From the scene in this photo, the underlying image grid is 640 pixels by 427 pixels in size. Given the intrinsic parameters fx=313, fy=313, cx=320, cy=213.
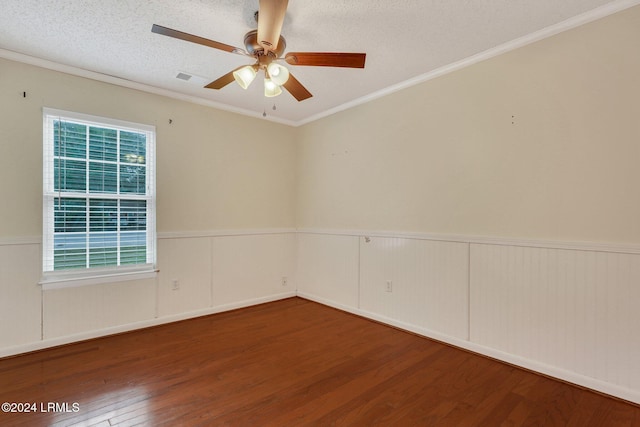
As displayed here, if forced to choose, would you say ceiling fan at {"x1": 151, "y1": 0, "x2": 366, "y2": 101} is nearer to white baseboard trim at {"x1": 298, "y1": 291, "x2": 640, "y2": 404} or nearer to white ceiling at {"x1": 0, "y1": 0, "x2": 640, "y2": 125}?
white ceiling at {"x1": 0, "y1": 0, "x2": 640, "y2": 125}

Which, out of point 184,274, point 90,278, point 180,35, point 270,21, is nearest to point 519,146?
point 270,21

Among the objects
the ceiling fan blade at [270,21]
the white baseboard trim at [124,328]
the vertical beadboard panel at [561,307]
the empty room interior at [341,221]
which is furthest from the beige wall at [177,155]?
the vertical beadboard panel at [561,307]

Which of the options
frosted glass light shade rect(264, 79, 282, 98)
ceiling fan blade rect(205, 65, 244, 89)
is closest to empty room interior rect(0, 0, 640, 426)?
frosted glass light shade rect(264, 79, 282, 98)

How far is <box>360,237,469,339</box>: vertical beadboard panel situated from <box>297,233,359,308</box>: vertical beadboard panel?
17 cm

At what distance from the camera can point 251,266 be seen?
4262 millimetres

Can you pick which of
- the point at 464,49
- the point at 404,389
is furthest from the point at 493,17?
the point at 404,389

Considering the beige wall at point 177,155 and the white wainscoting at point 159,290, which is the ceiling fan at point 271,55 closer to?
the beige wall at point 177,155

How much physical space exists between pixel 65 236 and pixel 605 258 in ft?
14.6

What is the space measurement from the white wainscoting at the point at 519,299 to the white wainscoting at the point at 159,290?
1.34 meters

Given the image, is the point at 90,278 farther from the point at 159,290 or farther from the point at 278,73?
the point at 278,73

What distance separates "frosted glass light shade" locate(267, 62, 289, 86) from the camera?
2.04m

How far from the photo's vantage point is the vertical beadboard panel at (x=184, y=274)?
354cm

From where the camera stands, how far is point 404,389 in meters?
2.21

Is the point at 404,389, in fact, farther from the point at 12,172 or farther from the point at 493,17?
the point at 12,172
